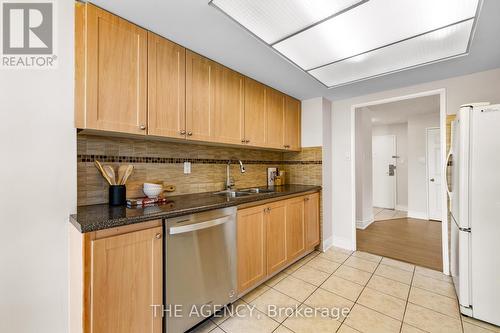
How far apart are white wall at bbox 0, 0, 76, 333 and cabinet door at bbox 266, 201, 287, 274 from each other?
5.29ft

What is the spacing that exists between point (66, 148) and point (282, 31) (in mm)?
1677

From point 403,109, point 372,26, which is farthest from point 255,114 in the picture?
point 403,109

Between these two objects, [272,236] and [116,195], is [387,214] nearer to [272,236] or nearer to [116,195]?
[272,236]

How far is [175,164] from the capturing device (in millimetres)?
2148

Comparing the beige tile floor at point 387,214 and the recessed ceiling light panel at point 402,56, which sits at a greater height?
the recessed ceiling light panel at point 402,56

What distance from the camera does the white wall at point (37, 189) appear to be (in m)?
1.17

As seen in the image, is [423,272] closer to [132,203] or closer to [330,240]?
[330,240]

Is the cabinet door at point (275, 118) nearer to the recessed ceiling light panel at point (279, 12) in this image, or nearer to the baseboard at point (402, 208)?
the recessed ceiling light panel at point (279, 12)

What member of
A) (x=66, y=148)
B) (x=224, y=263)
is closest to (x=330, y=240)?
(x=224, y=263)

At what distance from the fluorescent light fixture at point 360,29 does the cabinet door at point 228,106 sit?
2.02ft

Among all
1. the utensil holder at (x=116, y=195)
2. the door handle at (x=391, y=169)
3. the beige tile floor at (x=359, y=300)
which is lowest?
the beige tile floor at (x=359, y=300)

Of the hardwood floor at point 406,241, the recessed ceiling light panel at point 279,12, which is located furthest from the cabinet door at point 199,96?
the hardwood floor at point 406,241

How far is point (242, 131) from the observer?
239 centimetres

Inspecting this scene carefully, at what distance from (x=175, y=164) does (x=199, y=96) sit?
715 mm
